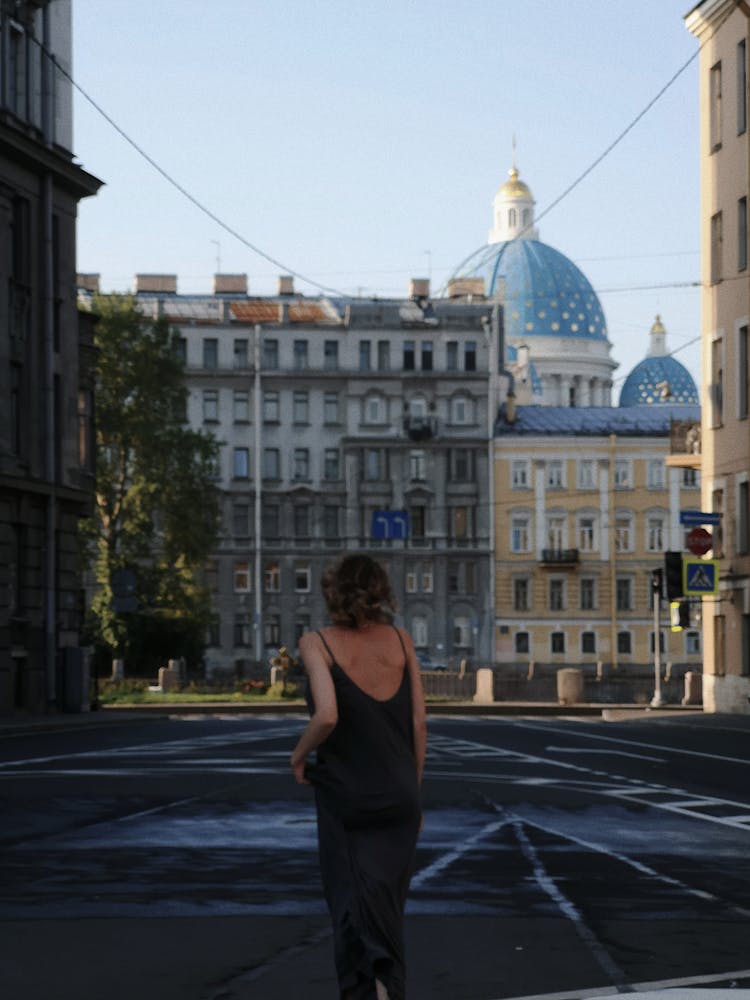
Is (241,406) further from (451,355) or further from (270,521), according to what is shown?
(451,355)

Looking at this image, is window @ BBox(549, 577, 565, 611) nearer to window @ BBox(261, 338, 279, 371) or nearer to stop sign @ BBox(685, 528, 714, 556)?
window @ BBox(261, 338, 279, 371)

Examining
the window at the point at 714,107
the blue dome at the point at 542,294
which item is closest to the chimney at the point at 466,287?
the blue dome at the point at 542,294

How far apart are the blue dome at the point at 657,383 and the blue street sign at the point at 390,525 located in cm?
5481

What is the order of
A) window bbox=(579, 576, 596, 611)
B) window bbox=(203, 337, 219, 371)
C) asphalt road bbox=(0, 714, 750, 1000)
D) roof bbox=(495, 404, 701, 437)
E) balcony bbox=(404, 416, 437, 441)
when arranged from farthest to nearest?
roof bbox=(495, 404, 701, 437)
window bbox=(579, 576, 596, 611)
balcony bbox=(404, 416, 437, 441)
window bbox=(203, 337, 219, 371)
asphalt road bbox=(0, 714, 750, 1000)

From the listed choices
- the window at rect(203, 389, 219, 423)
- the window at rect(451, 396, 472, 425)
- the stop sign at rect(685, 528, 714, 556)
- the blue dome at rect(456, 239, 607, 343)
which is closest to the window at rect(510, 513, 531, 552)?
the window at rect(451, 396, 472, 425)

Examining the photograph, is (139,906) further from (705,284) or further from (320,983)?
(705,284)

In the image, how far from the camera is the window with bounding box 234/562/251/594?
114 m

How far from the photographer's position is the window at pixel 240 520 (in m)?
114

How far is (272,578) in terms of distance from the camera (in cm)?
11438

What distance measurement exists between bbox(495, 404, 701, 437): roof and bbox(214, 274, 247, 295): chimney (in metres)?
14.9

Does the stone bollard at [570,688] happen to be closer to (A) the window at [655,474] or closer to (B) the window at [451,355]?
(A) the window at [655,474]

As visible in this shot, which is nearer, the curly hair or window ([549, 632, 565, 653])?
the curly hair

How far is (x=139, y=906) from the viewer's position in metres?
11.9

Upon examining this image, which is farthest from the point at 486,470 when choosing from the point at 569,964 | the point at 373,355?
the point at 569,964
